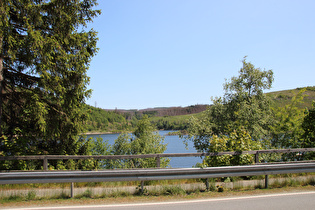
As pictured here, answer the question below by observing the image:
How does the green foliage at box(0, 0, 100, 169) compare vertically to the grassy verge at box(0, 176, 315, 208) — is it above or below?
above

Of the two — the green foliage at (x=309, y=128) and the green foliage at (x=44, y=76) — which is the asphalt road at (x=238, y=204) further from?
the green foliage at (x=309, y=128)

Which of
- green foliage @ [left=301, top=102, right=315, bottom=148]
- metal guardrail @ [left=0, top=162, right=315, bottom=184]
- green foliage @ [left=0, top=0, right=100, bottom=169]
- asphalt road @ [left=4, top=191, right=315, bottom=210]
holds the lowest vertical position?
asphalt road @ [left=4, top=191, right=315, bottom=210]

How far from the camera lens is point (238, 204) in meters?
5.42

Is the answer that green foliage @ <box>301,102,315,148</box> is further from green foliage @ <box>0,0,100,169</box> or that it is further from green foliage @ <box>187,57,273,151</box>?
green foliage @ <box>0,0,100,169</box>

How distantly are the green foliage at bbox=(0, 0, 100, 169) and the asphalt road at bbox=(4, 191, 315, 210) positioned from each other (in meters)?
4.74

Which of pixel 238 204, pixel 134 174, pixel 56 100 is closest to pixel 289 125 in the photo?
pixel 238 204

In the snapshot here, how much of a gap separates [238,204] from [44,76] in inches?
296

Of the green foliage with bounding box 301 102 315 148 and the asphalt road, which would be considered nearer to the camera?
the asphalt road

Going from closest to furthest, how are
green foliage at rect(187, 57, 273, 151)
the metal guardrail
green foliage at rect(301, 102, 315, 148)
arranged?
the metal guardrail, green foliage at rect(301, 102, 315, 148), green foliage at rect(187, 57, 273, 151)

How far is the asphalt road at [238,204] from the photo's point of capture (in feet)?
17.0

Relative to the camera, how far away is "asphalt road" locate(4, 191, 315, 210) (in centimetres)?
517

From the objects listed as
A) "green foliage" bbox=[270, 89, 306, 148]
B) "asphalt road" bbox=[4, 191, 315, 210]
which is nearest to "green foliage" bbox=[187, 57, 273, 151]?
"green foliage" bbox=[270, 89, 306, 148]

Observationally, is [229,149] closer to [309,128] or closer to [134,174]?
[134,174]

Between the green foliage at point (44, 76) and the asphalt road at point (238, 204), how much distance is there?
474cm
